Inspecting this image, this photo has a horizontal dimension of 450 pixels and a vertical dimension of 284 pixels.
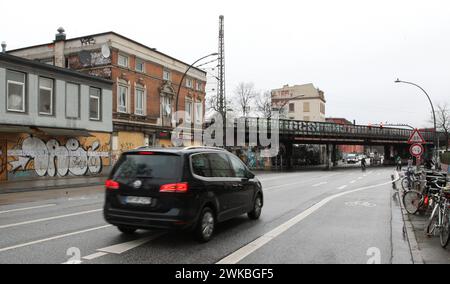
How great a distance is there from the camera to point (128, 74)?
3200 centimetres

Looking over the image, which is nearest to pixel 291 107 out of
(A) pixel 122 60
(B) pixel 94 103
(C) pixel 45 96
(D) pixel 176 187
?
(A) pixel 122 60

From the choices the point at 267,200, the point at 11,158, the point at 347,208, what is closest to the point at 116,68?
the point at 11,158

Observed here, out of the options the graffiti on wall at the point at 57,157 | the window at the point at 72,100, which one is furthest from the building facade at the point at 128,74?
the window at the point at 72,100

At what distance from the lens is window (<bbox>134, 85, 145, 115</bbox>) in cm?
3325

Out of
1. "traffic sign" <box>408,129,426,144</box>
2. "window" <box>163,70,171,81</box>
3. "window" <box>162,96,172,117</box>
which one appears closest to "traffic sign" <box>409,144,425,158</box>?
"traffic sign" <box>408,129,426,144</box>

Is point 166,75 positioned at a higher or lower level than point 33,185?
higher

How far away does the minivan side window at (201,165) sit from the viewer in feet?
23.8

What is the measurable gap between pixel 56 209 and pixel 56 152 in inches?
546

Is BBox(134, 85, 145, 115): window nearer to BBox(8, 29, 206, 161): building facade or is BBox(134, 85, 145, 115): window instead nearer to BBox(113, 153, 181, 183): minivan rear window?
BBox(8, 29, 206, 161): building facade

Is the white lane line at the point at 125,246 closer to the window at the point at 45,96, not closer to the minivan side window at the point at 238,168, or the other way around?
the minivan side window at the point at 238,168

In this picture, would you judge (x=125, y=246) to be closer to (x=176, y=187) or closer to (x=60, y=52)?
(x=176, y=187)

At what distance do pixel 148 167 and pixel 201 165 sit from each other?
983mm

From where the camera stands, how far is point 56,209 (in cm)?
1169

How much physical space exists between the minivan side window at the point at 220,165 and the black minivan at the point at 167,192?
0.10 feet
